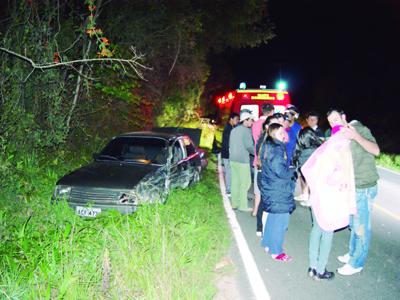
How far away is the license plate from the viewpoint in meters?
6.25

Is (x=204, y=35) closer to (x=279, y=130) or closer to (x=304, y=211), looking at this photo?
(x=304, y=211)

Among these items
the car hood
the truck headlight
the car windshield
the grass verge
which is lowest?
the grass verge

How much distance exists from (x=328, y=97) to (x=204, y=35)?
2430 cm

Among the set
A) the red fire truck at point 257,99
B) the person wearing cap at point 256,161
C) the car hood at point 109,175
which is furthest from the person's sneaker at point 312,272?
the red fire truck at point 257,99

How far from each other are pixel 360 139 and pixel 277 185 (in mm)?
1323

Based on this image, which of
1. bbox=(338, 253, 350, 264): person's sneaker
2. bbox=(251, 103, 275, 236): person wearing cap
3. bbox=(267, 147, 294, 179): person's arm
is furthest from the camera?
bbox=(251, 103, 275, 236): person wearing cap

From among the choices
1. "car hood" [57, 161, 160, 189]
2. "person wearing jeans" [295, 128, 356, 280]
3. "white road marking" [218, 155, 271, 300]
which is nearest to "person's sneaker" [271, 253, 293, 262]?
"white road marking" [218, 155, 271, 300]

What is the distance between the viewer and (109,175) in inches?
267

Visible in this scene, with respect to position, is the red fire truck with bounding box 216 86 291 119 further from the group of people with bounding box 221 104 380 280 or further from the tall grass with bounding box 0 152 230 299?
the tall grass with bounding box 0 152 230 299

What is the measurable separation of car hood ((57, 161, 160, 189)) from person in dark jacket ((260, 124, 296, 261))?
2.16m

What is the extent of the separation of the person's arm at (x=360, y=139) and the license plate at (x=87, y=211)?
387cm

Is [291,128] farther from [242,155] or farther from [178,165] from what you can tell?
[178,165]

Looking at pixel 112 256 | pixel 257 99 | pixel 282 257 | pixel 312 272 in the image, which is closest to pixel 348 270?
pixel 312 272

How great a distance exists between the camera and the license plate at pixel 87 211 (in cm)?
625
